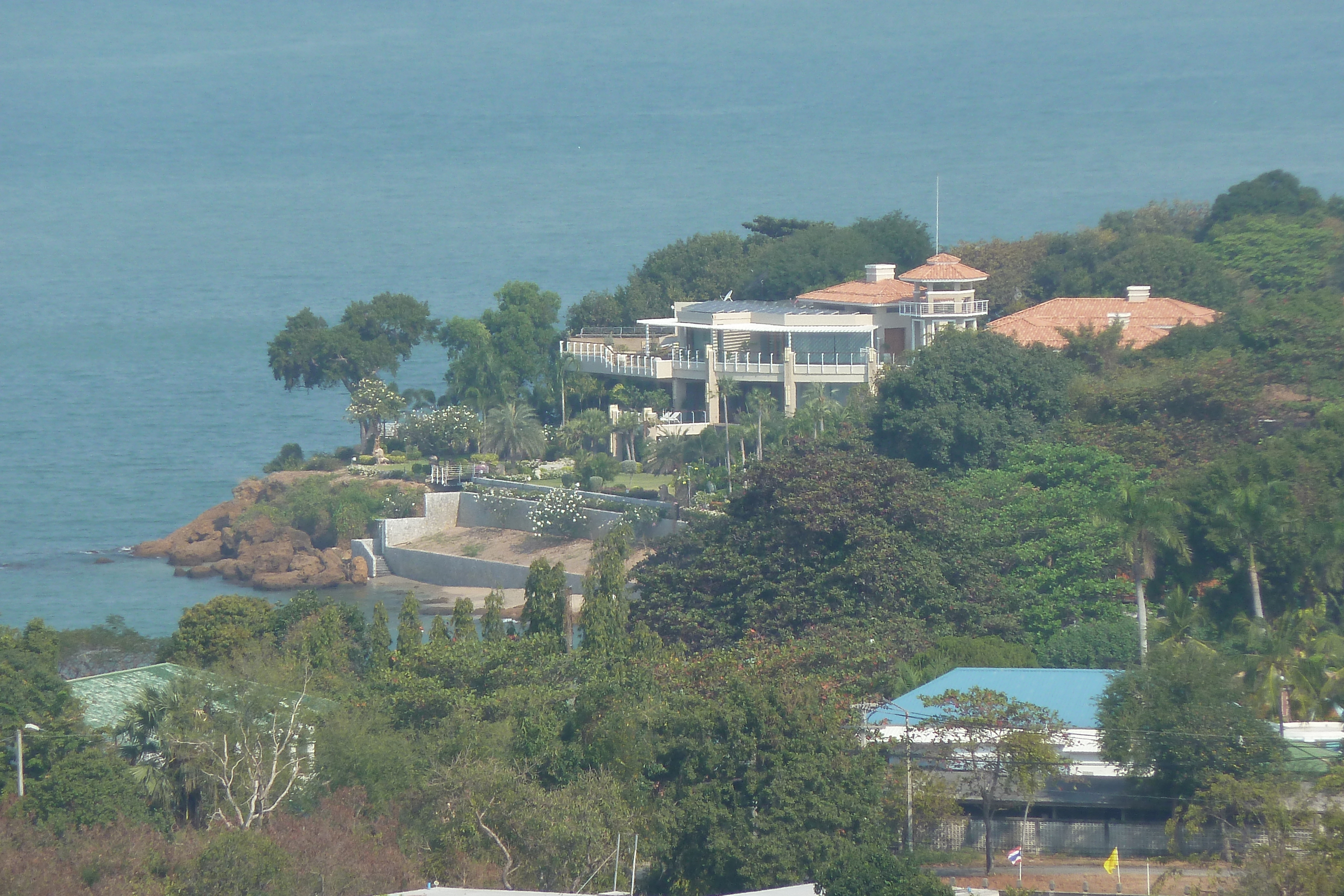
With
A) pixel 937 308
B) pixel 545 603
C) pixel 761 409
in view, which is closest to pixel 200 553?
pixel 761 409

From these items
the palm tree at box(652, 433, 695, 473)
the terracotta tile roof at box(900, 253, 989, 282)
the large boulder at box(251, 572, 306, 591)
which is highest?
the terracotta tile roof at box(900, 253, 989, 282)

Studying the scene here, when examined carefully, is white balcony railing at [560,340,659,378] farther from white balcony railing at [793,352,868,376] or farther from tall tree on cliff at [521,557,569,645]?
tall tree on cliff at [521,557,569,645]

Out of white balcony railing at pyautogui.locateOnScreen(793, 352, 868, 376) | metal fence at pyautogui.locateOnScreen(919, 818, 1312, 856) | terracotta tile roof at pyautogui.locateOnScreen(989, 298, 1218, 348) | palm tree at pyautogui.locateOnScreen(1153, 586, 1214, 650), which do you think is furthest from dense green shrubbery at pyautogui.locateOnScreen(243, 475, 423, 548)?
metal fence at pyautogui.locateOnScreen(919, 818, 1312, 856)

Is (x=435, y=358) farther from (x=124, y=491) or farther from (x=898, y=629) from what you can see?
(x=898, y=629)

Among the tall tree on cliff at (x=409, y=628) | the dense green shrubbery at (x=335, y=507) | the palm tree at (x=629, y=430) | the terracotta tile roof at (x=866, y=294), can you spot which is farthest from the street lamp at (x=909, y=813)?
the terracotta tile roof at (x=866, y=294)

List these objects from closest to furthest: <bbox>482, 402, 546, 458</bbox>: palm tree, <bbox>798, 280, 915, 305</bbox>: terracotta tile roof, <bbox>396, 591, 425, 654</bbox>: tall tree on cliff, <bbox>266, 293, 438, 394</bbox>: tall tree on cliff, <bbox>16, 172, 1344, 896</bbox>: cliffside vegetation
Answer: <bbox>16, 172, 1344, 896</bbox>: cliffside vegetation, <bbox>396, 591, 425, 654</bbox>: tall tree on cliff, <bbox>482, 402, 546, 458</bbox>: palm tree, <bbox>798, 280, 915, 305</bbox>: terracotta tile roof, <bbox>266, 293, 438, 394</bbox>: tall tree on cliff

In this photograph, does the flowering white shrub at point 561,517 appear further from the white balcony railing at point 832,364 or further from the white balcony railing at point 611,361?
the white balcony railing at point 611,361
